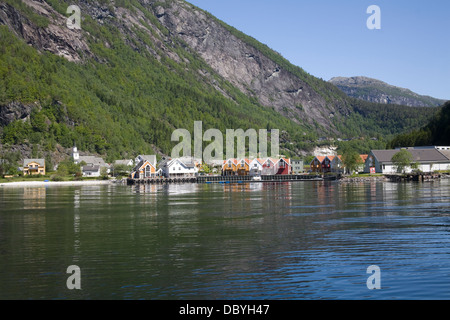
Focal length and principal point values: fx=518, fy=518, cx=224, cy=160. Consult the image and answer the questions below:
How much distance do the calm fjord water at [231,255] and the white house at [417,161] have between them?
97.7 meters

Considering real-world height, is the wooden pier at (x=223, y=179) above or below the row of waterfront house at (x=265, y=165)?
below

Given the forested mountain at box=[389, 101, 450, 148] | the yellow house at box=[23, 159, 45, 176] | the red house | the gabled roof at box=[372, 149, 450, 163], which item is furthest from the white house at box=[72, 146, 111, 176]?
the forested mountain at box=[389, 101, 450, 148]

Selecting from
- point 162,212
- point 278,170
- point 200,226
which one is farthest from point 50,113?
point 200,226

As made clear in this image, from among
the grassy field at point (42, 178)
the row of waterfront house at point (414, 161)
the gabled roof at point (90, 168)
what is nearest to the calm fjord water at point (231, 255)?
the row of waterfront house at point (414, 161)

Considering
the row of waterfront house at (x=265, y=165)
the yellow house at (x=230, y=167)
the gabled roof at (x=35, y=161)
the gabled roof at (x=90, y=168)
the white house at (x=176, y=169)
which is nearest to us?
the row of waterfront house at (x=265, y=165)

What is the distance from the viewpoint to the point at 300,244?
101ft

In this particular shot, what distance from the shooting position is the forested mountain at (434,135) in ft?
577

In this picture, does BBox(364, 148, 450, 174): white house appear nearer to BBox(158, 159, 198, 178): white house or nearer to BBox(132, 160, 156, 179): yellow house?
BBox(158, 159, 198, 178): white house

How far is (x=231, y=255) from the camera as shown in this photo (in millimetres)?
27781

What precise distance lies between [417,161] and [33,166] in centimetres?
11339

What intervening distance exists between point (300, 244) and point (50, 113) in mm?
181366

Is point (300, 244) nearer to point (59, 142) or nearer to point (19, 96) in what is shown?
point (59, 142)

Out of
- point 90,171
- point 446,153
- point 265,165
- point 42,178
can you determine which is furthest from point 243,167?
point 42,178

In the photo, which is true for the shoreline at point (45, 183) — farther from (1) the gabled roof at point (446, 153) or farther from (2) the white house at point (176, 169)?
(1) the gabled roof at point (446, 153)
